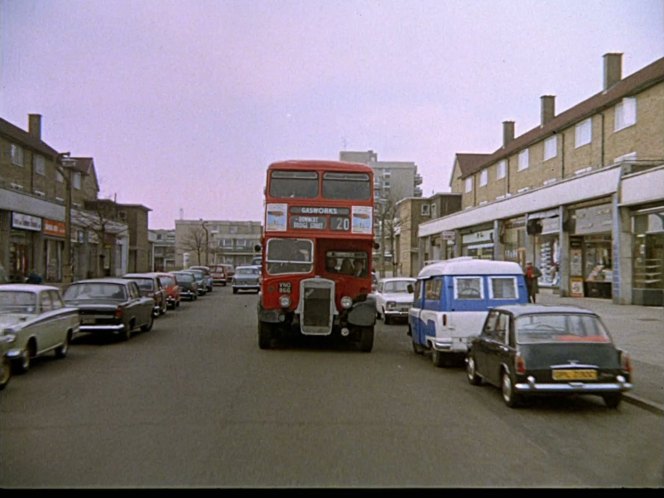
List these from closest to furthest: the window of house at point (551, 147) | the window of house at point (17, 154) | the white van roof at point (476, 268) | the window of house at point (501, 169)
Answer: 1. the white van roof at point (476, 268)
2. the window of house at point (551, 147)
3. the window of house at point (17, 154)
4. the window of house at point (501, 169)

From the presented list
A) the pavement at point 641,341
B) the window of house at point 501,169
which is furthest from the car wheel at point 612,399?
the window of house at point 501,169

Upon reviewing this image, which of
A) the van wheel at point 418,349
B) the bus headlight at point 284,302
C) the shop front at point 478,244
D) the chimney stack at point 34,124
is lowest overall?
the van wheel at point 418,349

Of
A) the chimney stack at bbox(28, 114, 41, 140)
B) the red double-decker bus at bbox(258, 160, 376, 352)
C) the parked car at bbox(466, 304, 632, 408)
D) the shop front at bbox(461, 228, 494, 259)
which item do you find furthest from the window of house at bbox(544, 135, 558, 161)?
the chimney stack at bbox(28, 114, 41, 140)

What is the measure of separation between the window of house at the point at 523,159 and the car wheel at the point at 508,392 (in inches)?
1387

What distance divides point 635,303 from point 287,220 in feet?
48.3

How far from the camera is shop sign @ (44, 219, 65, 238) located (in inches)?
1529

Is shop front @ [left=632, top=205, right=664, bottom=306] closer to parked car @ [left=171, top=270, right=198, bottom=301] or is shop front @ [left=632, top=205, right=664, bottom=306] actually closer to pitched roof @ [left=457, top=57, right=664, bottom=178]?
pitched roof @ [left=457, top=57, right=664, bottom=178]

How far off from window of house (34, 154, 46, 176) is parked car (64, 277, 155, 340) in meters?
28.9

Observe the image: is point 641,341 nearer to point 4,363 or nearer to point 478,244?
point 4,363

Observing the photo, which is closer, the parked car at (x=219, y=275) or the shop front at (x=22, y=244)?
the shop front at (x=22, y=244)

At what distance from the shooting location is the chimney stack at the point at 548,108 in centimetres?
4562

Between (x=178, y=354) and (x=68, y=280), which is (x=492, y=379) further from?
(x=68, y=280)

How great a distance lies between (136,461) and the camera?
6.43 meters

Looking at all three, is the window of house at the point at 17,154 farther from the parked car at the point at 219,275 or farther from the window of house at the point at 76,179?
the parked car at the point at 219,275
